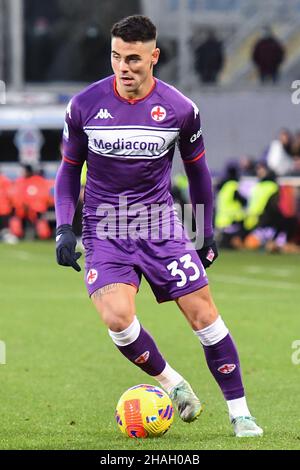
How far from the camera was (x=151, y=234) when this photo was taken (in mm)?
8391

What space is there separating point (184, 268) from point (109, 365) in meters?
3.71

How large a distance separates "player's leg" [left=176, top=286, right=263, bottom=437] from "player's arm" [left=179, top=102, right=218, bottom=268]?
425 millimetres

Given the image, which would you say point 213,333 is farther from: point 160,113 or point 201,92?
point 201,92

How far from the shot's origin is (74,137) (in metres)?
8.32

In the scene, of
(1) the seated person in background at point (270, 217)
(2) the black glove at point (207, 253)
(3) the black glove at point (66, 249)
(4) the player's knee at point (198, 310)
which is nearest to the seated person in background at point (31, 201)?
(1) the seated person in background at point (270, 217)

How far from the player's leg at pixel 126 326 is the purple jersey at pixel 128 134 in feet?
1.78

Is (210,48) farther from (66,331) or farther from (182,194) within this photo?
(66,331)

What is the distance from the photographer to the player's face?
8078 mm

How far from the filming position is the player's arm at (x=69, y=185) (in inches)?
326

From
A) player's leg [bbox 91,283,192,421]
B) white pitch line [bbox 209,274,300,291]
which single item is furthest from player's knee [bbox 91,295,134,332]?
white pitch line [bbox 209,274,300,291]

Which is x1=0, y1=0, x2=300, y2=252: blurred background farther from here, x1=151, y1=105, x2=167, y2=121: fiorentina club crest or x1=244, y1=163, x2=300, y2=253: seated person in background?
x1=151, y1=105, x2=167, y2=121: fiorentina club crest

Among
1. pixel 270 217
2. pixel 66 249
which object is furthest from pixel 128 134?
pixel 270 217

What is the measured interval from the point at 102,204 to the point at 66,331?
19.3ft
